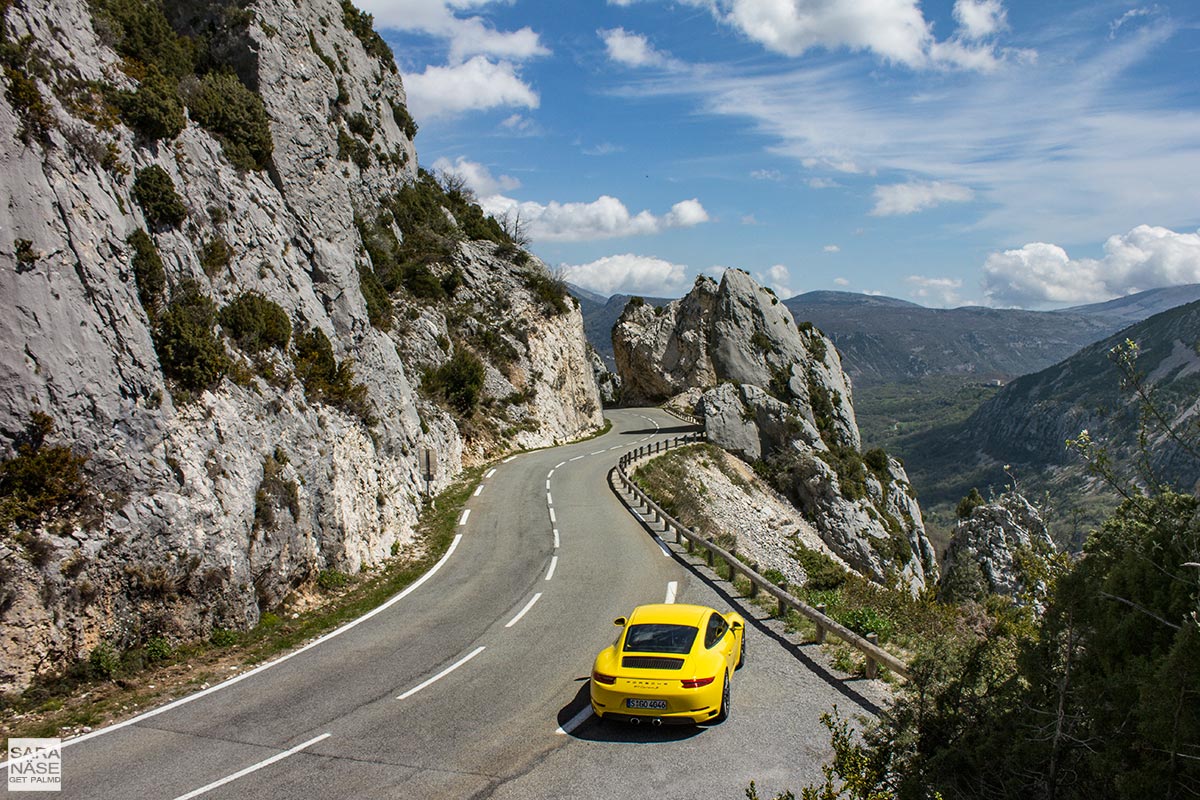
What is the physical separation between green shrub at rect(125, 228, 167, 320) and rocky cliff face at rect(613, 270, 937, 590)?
120 feet

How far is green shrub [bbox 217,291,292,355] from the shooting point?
1711 centimetres

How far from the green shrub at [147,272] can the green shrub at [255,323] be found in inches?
69.0

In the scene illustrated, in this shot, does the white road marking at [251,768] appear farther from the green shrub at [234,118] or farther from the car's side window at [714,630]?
the green shrub at [234,118]

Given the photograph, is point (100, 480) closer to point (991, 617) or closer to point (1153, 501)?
point (1153, 501)

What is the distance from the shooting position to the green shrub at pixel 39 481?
36.6 ft

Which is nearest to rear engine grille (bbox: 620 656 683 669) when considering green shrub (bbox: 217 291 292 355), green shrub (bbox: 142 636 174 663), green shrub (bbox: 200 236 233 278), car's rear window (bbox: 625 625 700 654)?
car's rear window (bbox: 625 625 700 654)

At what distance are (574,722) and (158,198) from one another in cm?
1495

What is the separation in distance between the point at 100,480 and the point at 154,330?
12.3 feet

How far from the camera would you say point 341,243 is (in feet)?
81.9

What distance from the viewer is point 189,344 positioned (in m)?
14.9

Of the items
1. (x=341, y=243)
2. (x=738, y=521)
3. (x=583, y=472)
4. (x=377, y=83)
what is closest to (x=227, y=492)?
(x=341, y=243)

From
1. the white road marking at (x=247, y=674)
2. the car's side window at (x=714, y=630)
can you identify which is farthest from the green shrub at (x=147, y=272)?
the car's side window at (x=714, y=630)

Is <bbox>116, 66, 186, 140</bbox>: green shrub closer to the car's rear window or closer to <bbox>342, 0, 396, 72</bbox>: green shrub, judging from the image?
the car's rear window

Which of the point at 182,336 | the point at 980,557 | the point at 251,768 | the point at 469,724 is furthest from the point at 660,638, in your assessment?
the point at 980,557
